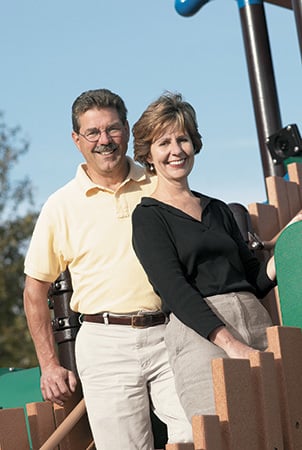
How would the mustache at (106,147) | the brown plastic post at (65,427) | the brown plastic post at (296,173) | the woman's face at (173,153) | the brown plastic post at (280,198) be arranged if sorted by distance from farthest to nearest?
the brown plastic post at (296,173) < the brown plastic post at (280,198) < the brown plastic post at (65,427) < the mustache at (106,147) < the woman's face at (173,153)

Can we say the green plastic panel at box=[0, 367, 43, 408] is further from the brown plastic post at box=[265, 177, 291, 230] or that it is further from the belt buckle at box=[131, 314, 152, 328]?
the brown plastic post at box=[265, 177, 291, 230]

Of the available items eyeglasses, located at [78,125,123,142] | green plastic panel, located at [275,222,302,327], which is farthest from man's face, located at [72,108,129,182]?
green plastic panel, located at [275,222,302,327]

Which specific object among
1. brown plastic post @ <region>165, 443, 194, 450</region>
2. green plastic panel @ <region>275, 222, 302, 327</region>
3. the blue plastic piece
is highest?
the blue plastic piece

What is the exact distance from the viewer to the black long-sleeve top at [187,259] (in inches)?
121

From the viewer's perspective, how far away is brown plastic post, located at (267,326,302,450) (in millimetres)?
2953

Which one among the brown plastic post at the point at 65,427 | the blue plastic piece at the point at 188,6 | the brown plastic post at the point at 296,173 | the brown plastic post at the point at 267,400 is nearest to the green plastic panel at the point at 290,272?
the brown plastic post at the point at 267,400

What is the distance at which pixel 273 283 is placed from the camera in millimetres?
3393

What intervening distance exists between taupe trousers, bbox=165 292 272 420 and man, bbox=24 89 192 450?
0.94ft

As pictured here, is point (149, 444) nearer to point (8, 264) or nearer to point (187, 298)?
point (187, 298)

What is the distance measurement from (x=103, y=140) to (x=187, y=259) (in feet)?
2.34

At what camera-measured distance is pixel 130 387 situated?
3.50 m

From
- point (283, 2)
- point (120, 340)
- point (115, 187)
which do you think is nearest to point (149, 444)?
point (120, 340)

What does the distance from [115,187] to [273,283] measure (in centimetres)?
73

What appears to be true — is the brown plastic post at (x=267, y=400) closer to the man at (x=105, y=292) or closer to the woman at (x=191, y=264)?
the woman at (x=191, y=264)
